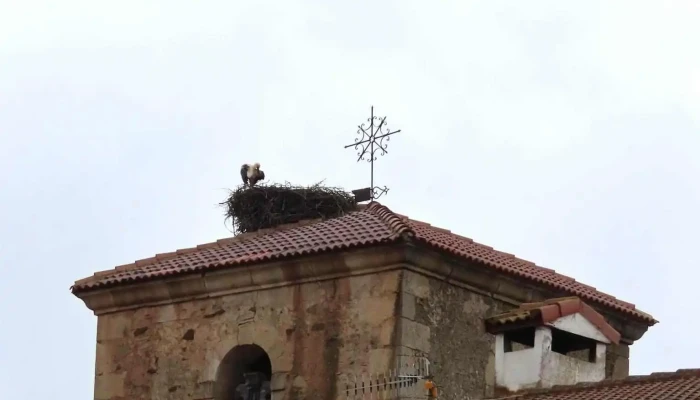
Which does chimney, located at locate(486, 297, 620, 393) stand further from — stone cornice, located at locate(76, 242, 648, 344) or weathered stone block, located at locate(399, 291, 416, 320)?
weathered stone block, located at locate(399, 291, 416, 320)

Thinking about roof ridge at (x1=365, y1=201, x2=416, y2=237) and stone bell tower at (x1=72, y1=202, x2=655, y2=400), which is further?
stone bell tower at (x1=72, y1=202, x2=655, y2=400)

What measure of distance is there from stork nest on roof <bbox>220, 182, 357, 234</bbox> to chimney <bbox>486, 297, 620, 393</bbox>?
7.34ft

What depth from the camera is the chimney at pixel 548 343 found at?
15.1 meters

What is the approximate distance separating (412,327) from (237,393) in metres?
1.96

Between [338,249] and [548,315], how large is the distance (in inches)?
72.7

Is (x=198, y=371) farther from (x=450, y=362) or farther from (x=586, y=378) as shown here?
(x=586, y=378)

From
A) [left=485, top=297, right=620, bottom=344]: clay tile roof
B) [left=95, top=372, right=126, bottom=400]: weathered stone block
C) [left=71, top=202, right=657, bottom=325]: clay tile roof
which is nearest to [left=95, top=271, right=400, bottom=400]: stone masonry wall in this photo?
[left=95, top=372, right=126, bottom=400]: weathered stone block

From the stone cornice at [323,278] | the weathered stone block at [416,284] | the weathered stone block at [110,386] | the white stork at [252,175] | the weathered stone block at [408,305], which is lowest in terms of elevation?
the weathered stone block at [110,386]

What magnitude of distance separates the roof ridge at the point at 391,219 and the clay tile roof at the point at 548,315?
1176 millimetres

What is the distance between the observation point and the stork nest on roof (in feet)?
56.1

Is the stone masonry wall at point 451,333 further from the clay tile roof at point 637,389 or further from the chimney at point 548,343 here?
the clay tile roof at point 637,389

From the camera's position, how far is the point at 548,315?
594 inches

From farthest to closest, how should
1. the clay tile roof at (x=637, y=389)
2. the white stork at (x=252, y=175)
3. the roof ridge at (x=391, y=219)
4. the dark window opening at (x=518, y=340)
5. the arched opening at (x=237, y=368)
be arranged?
the white stork at (x=252, y=175) < the arched opening at (x=237, y=368) < the dark window opening at (x=518, y=340) < the roof ridge at (x=391, y=219) < the clay tile roof at (x=637, y=389)

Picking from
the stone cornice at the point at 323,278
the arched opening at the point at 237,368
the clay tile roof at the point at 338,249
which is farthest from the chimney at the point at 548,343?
the arched opening at the point at 237,368
